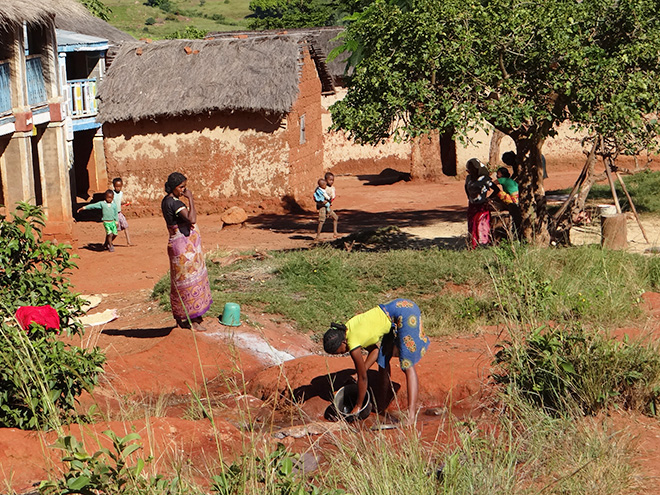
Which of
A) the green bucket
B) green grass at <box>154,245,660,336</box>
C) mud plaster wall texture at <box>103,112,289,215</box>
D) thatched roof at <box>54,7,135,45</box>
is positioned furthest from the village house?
the green bucket

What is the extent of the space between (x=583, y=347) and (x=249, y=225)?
11649 mm

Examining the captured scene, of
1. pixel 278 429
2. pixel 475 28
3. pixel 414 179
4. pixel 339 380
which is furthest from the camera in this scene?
pixel 414 179

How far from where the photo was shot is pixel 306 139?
1794 centimetres

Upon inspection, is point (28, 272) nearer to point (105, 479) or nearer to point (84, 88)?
point (105, 479)

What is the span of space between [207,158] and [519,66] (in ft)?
29.3

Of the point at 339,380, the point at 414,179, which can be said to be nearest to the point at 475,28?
the point at 339,380

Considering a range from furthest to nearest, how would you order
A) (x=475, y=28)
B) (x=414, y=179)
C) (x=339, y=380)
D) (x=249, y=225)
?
(x=414, y=179)
(x=249, y=225)
(x=475, y=28)
(x=339, y=380)

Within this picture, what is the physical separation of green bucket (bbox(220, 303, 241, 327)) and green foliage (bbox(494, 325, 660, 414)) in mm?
3530

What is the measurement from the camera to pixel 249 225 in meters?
16.2

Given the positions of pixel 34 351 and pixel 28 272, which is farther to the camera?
pixel 28 272

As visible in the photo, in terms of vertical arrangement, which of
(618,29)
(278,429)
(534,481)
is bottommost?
(278,429)

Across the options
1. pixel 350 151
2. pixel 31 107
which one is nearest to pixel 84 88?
pixel 31 107

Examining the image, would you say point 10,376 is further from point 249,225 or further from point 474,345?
point 249,225

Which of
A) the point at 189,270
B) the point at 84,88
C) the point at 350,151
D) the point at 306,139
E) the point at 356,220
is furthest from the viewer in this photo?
the point at 350,151
